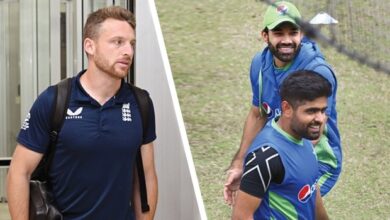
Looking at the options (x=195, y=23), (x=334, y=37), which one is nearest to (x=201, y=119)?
(x=195, y=23)

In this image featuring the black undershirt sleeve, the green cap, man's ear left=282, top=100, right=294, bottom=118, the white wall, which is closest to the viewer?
the green cap

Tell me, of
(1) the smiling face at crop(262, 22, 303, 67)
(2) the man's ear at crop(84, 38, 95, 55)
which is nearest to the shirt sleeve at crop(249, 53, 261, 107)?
(1) the smiling face at crop(262, 22, 303, 67)

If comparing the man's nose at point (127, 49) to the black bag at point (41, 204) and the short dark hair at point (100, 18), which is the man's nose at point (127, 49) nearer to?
the short dark hair at point (100, 18)

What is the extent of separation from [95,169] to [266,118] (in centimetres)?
96

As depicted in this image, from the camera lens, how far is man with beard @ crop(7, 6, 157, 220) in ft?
10.9

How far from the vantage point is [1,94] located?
647 cm

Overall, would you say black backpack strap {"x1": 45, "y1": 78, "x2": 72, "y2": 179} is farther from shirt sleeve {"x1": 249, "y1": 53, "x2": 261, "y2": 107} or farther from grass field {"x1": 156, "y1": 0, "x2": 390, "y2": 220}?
grass field {"x1": 156, "y1": 0, "x2": 390, "y2": 220}

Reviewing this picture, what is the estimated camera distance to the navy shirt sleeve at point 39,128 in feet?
10.9

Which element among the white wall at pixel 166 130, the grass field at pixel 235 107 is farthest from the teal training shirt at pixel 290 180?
the white wall at pixel 166 130

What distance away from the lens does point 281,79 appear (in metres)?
3.62

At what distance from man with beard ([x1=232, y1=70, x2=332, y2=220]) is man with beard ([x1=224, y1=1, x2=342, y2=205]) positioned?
16 centimetres

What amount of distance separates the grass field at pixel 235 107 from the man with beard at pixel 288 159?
1.08 meters

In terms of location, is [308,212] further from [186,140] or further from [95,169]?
[186,140]

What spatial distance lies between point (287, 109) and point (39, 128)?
3.55 feet
